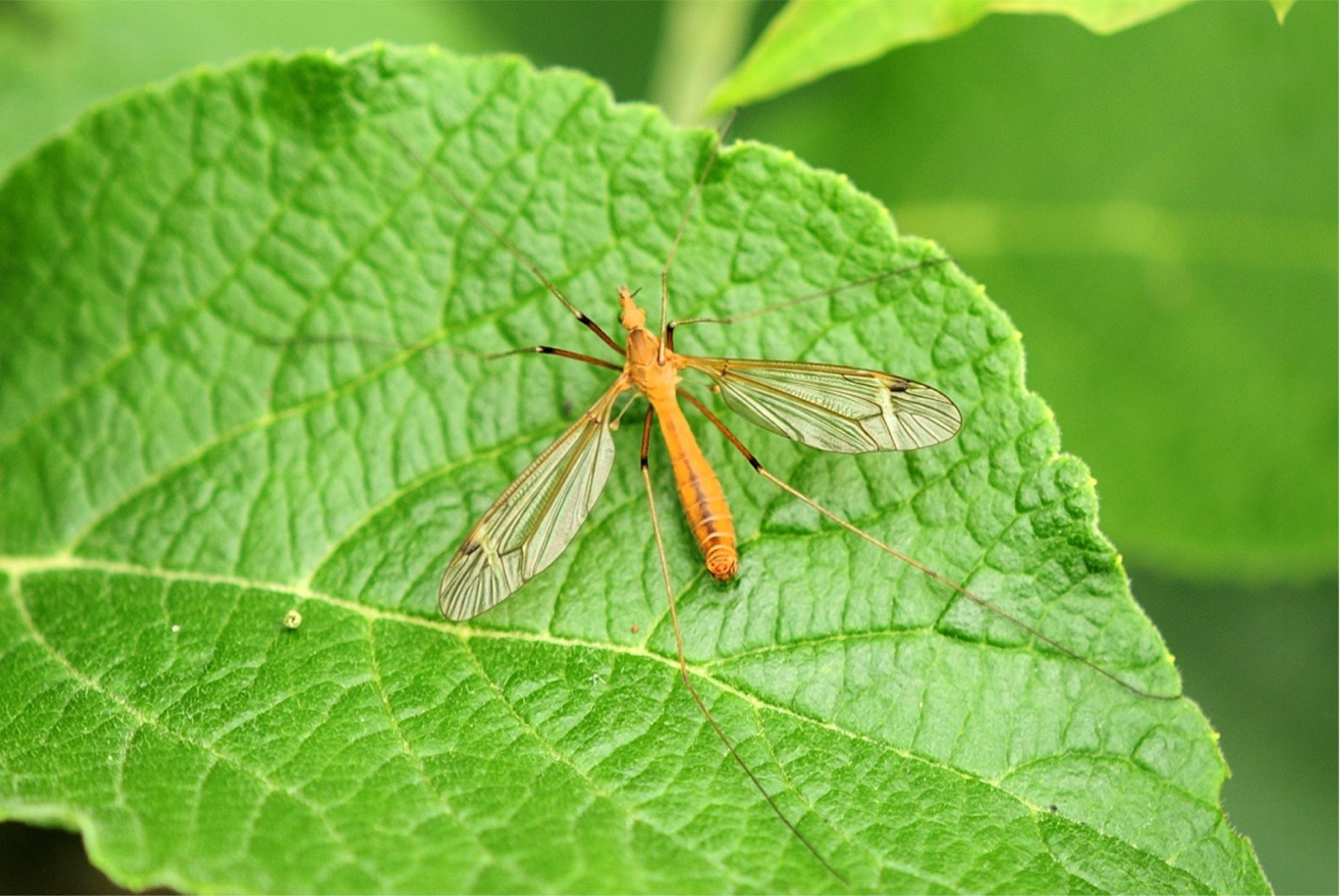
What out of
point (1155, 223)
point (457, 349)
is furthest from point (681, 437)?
point (1155, 223)

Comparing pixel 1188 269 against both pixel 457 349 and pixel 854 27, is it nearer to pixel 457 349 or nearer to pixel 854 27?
pixel 854 27

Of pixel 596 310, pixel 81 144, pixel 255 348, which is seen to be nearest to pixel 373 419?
pixel 255 348

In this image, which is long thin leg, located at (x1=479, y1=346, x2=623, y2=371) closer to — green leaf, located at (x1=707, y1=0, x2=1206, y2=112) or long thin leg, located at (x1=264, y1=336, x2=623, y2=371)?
long thin leg, located at (x1=264, y1=336, x2=623, y2=371)

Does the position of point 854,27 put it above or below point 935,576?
above

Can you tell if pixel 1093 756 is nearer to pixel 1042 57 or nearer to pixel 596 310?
pixel 596 310

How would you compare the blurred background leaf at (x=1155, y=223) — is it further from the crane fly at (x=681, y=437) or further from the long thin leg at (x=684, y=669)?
the long thin leg at (x=684, y=669)

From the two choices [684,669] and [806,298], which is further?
[806,298]
